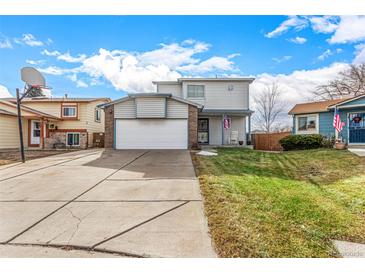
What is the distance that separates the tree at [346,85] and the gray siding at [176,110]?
20.3 meters

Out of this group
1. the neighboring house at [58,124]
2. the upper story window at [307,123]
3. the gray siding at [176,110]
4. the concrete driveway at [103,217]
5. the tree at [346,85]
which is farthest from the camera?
the tree at [346,85]

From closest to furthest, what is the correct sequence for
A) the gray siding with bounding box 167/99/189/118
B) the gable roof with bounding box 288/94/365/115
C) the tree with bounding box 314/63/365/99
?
the gray siding with bounding box 167/99/189/118
the gable roof with bounding box 288/94/365/115
the tree with bounding box 314/63/365/99

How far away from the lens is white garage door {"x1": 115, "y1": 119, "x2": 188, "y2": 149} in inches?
558

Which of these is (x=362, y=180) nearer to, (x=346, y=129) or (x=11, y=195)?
(x=11, y=195)

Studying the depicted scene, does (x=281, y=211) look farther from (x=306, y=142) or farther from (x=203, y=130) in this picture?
(x=203, y=130)

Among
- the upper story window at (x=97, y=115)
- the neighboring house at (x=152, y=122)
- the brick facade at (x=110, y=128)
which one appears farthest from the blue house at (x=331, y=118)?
the upper story window at (x=97, y=115)

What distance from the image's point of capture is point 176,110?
14242 mm

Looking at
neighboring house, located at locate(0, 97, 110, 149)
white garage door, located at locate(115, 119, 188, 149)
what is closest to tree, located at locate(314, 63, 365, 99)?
white garage door, located at locate(115, 119, 188, 149)

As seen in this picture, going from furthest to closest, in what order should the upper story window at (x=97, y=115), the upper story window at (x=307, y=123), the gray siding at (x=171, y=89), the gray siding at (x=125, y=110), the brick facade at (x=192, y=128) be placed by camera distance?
the upper story window at (x=97, y=115), the gray siding at (x=171, y=89), the upper story window at (x=307, y=123), the gray siding at (x=125, y=110), the brick facade at (x=192, y=128)

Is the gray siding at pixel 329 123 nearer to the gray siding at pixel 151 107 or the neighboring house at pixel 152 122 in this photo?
the neighboring house at pixel 152 122

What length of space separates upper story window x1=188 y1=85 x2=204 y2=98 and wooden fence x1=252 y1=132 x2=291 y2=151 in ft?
18.7

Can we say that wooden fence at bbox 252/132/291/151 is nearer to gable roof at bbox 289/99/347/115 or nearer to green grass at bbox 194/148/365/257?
gable roof at bbox 289/99/347/115

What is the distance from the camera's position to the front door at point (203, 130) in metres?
18.0

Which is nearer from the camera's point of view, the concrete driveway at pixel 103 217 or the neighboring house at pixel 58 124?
the concrete driveway at pixel 103 217
